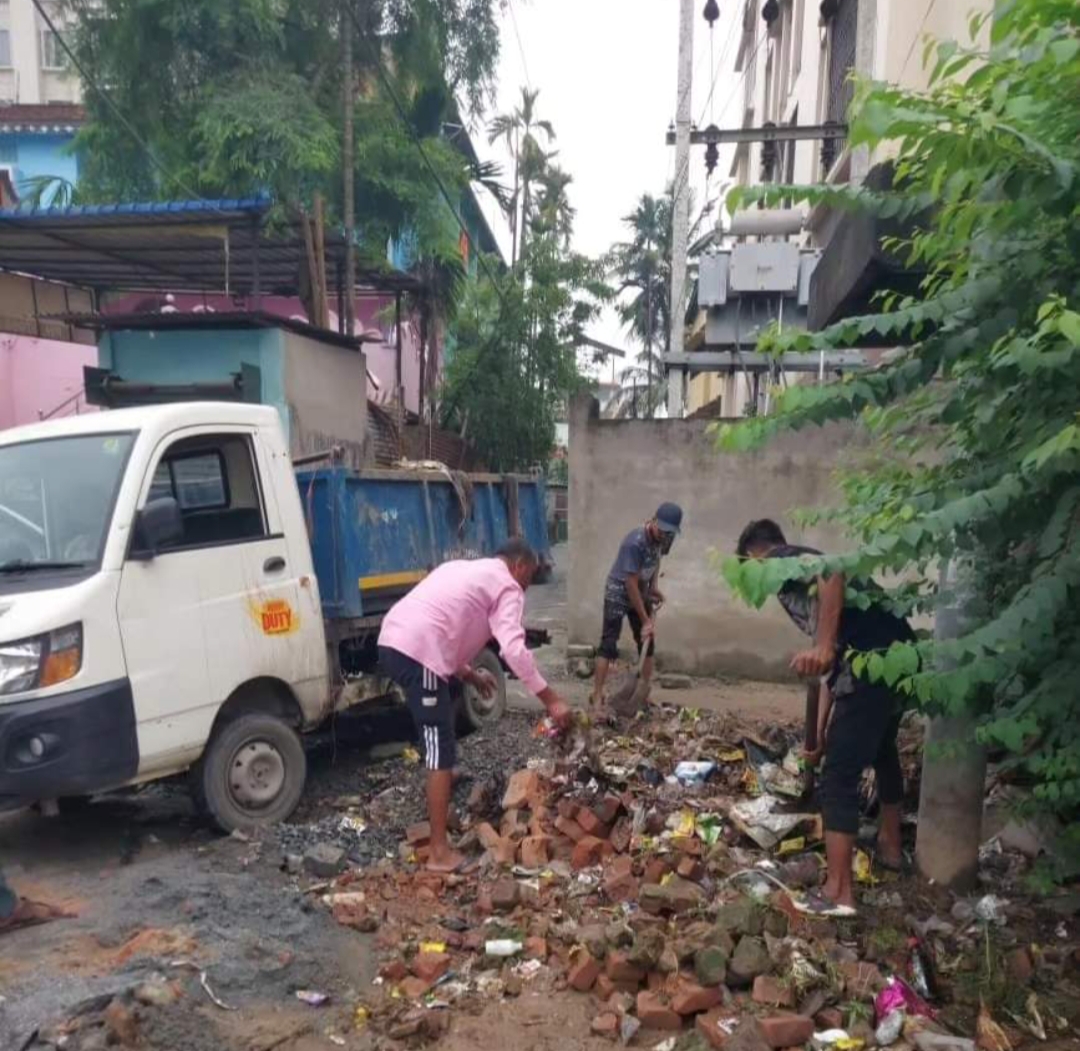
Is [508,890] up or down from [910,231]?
down

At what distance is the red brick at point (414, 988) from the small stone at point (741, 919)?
43.2 inches

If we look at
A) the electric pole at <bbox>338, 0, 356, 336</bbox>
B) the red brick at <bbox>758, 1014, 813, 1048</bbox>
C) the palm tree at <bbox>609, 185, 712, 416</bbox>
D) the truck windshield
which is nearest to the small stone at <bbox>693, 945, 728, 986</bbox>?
the red brick at <bbox>758, 1014, 813, 1048</bbox>

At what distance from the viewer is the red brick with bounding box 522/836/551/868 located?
457cm

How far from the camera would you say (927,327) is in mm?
3691

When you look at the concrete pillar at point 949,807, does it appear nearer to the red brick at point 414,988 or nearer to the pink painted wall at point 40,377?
the red brick at point 414,988

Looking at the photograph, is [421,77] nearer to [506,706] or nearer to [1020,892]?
[506,706]

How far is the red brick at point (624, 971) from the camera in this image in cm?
349

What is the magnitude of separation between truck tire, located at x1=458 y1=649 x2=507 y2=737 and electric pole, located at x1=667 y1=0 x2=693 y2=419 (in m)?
3.98

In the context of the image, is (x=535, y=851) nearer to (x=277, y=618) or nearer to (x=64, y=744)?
(x=277, y=618)

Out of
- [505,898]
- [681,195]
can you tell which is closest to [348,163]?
[681,195]

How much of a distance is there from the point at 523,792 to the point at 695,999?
1.97 m

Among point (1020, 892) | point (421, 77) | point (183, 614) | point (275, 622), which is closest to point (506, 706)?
point (275, 622)

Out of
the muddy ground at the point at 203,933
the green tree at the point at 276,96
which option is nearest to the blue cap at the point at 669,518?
the muddy ground at the point at 203,933

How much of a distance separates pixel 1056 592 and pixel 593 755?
3.14m
